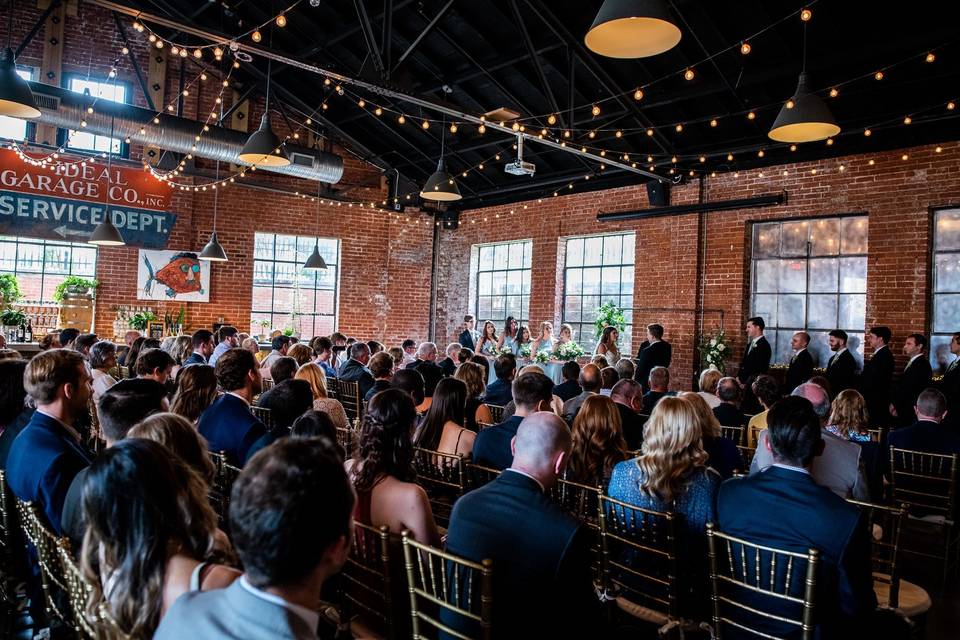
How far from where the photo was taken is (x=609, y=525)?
2963 millimetres

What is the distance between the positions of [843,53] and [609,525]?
6265 mm

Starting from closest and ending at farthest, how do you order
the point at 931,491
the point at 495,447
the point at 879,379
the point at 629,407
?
the point at 495,447
the point at 931,491
the point at 629,407
the point at 879,379

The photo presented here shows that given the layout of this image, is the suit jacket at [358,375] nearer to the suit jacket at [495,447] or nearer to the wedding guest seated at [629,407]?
the wedding guest seated at [629,407]

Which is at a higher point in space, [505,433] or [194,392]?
[194,392]

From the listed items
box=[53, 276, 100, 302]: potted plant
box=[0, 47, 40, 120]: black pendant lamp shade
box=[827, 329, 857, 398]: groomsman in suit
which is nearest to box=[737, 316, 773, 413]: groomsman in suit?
box=[827, 329, 857, 398]: groomsman in suit

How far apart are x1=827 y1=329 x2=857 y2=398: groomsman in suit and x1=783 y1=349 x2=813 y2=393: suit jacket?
0.26 metres

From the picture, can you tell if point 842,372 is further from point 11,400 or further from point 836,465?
point 11,400

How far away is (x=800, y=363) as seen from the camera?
855 centimetres

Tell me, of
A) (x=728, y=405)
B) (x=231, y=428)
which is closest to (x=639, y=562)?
(x=231, y=428)

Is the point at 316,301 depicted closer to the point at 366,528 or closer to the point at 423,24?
the point at 423,24

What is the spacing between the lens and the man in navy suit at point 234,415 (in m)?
3.76

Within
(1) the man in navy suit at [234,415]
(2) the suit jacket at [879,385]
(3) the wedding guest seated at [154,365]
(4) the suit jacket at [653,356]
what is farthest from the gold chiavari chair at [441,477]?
(4) the suit jacket at [653,356]

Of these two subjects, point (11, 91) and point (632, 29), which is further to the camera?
point (11, 91)

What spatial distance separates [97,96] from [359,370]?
789 cm
